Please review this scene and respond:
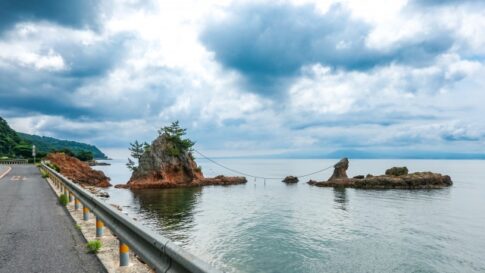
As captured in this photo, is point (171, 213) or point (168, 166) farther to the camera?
point (168, 166)

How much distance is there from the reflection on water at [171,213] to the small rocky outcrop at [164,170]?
12893mm

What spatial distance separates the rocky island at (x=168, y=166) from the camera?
6969cm

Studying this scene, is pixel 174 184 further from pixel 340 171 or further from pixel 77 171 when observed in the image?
pixel 340 171

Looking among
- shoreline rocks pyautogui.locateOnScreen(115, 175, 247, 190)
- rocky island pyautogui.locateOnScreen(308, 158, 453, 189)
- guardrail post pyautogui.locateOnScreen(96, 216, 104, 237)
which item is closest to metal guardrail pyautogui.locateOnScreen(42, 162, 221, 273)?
guardrail post pyautogui.locateOnScreen(96, 216, 104, 237)

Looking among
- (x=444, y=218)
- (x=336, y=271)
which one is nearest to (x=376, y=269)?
(x=336, y=271)

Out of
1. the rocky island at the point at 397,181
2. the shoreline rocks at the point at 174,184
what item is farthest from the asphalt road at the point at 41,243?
the rocky island at the point at 397,181

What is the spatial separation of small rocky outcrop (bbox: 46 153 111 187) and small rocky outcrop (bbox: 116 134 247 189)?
550cm

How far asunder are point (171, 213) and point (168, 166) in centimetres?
3570

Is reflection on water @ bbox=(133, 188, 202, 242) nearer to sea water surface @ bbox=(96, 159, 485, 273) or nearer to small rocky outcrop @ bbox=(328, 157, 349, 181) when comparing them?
sea water surface @ bbox=(96, 159, 485, 273)

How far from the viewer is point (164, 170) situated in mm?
71562

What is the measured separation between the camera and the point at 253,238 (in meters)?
26.2

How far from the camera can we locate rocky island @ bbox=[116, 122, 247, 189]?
69688mm

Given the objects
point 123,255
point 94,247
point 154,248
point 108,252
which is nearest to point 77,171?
point 94,247

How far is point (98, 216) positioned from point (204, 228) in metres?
21.8
